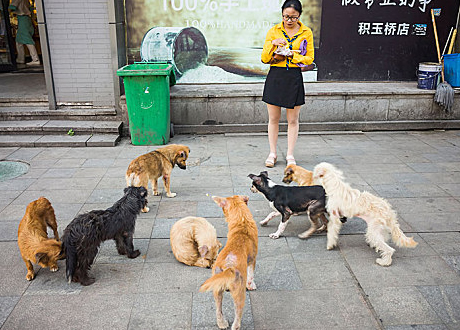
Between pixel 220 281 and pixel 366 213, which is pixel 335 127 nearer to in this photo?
pixel 366 213

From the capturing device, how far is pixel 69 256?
11.5 feet

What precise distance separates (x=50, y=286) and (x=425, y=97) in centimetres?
833

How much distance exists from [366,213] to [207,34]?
6.67m

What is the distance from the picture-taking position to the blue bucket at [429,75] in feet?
28.0

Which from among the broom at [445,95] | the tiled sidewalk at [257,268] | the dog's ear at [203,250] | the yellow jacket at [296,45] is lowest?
the tiled sidewalk at [257,268]

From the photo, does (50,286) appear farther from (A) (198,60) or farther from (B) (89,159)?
(A) (198,60)

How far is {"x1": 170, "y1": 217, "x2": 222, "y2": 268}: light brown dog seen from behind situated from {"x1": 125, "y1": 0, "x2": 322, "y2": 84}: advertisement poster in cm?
623

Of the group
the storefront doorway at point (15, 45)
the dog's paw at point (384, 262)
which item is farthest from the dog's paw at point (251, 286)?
the storefront doorway at point (15, 45)

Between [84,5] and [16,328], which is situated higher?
[84,5]

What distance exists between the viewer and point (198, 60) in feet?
30.6

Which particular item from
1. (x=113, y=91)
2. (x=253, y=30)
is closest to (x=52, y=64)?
(x=113, y=91)

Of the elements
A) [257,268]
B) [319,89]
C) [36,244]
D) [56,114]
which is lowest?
[257,268]

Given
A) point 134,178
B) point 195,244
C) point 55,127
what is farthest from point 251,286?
point 55,127

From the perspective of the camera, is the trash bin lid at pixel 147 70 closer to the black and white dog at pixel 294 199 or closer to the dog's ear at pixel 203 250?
the black and white dog at pixel 294 199
